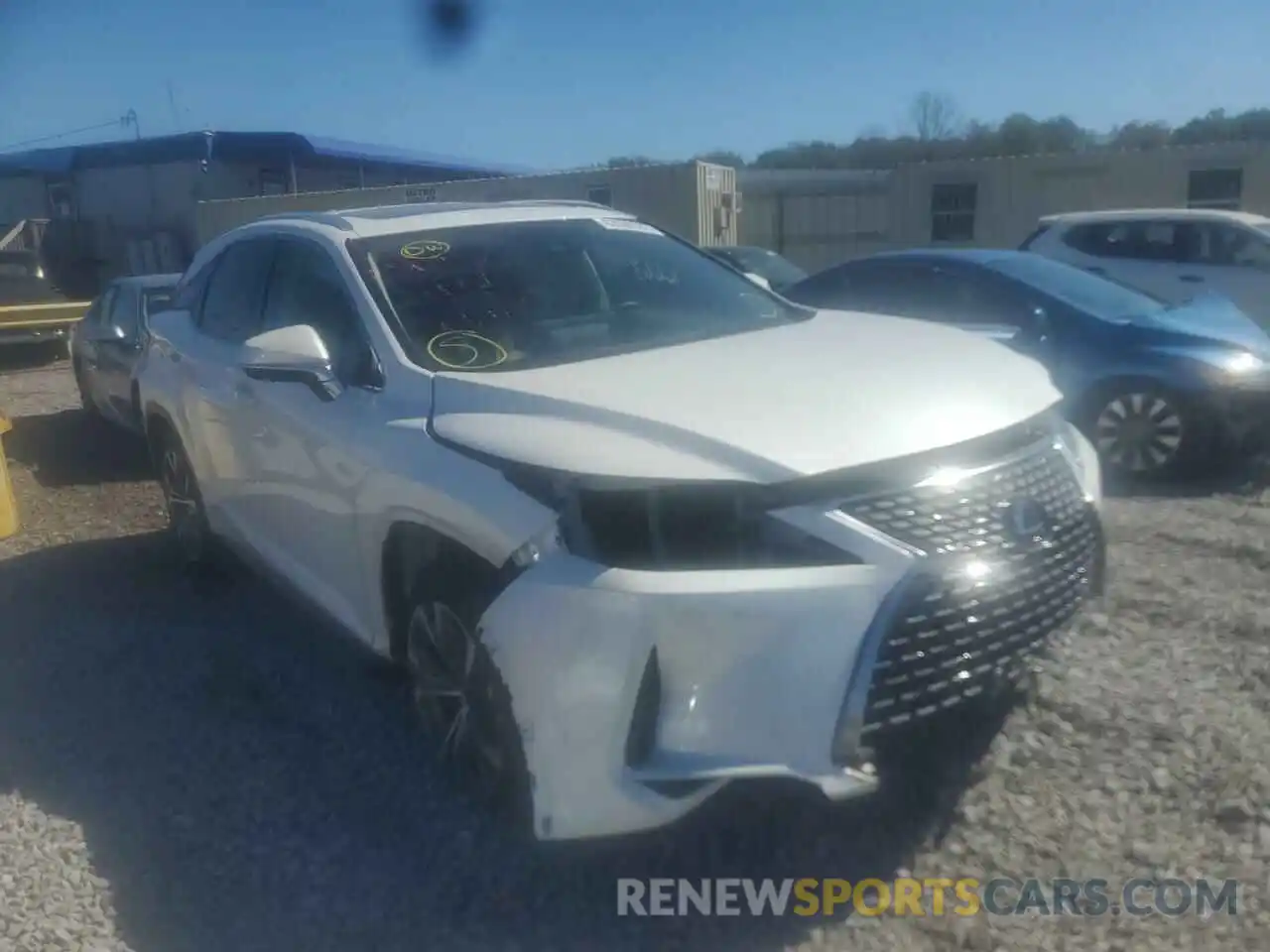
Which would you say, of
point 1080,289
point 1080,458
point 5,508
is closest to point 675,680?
point 1080,458

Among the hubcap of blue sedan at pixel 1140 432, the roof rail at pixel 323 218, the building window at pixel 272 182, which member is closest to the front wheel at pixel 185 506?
the roof rail at pixel 323 218

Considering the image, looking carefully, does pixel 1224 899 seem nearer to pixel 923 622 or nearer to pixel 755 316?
pixel 923 622

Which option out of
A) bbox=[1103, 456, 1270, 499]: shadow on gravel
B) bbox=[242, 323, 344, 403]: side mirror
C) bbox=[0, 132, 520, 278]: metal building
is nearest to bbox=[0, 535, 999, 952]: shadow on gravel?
bbox=[242, 323, 344, 403]: side mirror

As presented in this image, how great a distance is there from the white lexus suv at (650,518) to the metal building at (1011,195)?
16964 millimetres

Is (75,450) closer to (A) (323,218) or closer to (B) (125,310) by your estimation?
(B) (125,310)

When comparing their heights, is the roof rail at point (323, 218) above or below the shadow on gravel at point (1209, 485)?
above

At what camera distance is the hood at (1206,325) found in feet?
22.3

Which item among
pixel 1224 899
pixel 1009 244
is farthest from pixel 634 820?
pixel 1009 244

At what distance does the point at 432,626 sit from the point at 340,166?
99.6ft

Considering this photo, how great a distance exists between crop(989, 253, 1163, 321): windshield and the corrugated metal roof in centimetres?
2465

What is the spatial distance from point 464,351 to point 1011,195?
18239 mm

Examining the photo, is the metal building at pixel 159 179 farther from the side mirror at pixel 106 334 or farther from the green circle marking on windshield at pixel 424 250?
the green circle marking on windshield at pixel 424 250

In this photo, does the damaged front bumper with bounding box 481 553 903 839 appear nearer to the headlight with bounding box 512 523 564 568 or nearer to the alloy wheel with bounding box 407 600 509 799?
the headlight with bounding box 512 523 564 568

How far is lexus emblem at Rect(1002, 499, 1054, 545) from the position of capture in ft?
9.68
